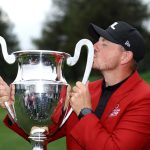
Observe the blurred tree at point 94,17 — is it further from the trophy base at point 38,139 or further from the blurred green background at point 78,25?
the trophy base at point 38,139

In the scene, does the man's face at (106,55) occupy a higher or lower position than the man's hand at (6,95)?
higher

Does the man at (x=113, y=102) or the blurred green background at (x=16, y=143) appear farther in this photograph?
the blurred green background at (x=16, y=143)

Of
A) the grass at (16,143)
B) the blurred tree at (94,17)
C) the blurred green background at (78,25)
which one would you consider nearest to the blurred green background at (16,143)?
the grass at (16,143)

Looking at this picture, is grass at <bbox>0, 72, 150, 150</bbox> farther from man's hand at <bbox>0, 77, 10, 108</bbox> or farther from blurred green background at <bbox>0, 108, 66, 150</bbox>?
man's hand at <bbox>0, 77, 10, 108</bbox>

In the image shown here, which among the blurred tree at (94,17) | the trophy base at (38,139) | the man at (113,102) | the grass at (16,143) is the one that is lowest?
the grass at (16,143)

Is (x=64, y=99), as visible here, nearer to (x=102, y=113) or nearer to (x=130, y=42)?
(x=102, y=113)

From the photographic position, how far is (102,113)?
2.96 meters

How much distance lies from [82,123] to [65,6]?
4910cm

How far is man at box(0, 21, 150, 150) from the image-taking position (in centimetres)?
272

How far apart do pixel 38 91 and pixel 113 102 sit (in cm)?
39

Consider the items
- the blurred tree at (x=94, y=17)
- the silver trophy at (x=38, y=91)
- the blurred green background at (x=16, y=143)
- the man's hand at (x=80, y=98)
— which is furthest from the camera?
the blurred tree at (x=94, y=17)

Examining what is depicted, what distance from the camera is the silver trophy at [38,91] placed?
2.90 m

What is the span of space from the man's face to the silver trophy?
13 cm

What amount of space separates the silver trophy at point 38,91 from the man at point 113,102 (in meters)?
0.11
